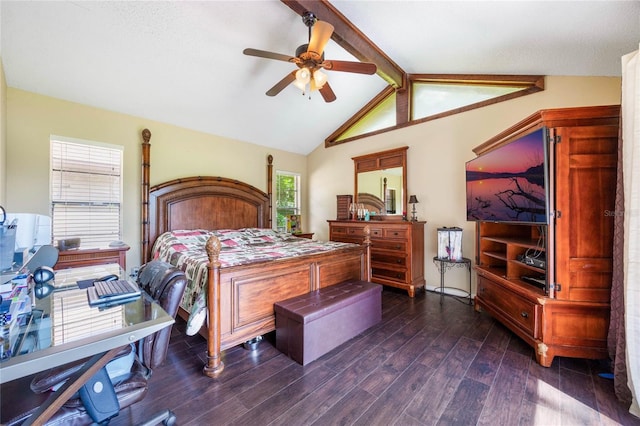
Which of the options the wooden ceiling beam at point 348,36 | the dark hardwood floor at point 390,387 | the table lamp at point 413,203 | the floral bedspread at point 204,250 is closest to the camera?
the dark hardwood floor at point 390,387

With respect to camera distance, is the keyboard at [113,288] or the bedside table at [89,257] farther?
the bedside table at [89,257]

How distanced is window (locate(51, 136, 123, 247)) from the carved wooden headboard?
34 cm

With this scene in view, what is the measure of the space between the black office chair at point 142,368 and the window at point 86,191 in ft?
8.05

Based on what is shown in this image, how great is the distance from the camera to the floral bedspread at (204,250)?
2.20 m

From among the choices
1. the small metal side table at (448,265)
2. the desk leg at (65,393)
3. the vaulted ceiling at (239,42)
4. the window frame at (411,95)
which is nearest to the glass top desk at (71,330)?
the desk leg at (65,393)

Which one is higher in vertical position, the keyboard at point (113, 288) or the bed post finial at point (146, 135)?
the bed post finial at point (146, 135)

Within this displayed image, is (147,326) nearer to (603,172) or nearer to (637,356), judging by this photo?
(637,356)

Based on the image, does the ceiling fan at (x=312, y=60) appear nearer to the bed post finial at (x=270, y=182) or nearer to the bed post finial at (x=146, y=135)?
the bed post finial at (x=146, y=135)

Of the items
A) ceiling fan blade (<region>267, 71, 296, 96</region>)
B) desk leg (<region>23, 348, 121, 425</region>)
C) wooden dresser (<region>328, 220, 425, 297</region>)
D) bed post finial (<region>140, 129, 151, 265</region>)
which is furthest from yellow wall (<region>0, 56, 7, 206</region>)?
wooden dresser (<region>328, 220, 425, 297</region>)

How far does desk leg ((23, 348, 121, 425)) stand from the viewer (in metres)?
0.95

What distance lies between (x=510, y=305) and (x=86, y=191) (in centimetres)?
503

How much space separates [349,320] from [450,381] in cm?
91

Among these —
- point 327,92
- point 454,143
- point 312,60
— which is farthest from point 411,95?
point 312,60

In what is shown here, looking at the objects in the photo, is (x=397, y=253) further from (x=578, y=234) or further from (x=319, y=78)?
(x=319, y=78)
